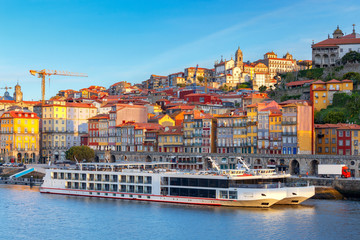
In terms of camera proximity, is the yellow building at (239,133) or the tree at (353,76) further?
the tree at (353,76)

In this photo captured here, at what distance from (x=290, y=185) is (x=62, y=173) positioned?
23.5 metres

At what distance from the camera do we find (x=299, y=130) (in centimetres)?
6775

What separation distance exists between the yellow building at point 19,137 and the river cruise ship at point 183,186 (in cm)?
3679

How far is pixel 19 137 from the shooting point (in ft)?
307

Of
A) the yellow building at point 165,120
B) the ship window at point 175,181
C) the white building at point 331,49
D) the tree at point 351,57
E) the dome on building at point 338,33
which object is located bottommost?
the ship window at point 175,181

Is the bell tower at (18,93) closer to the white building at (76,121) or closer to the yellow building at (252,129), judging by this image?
the white building at (76,121)

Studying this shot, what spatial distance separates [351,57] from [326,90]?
1397 centimetres

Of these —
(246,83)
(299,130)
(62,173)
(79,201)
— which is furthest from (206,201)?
(246,83)

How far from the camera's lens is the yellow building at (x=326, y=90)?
8150 cm

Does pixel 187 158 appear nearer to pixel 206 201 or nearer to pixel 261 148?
pixel 261 148

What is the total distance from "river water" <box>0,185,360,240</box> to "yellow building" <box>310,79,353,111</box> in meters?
33.0

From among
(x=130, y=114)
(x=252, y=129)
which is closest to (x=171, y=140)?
(x=130, y=114)

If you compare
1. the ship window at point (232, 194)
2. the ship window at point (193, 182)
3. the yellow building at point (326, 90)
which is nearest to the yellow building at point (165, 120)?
the yellow building at point (326, 90)

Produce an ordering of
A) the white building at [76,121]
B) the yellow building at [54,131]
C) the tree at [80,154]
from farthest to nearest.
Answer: the white building at [76,121], the yellow building at [54,131], the tree at [80,154]
